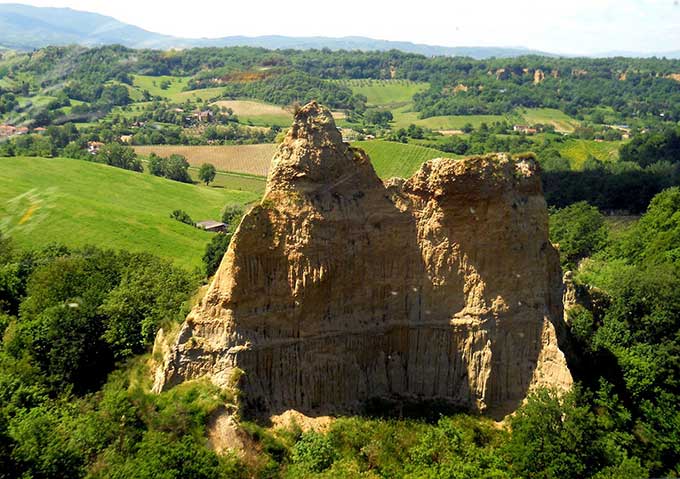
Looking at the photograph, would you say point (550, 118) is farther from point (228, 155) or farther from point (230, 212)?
point (230, 212)

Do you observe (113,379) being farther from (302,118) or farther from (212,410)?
(302,118)

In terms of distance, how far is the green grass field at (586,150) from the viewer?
418 feet

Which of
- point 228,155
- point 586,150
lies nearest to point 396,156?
point 228,155

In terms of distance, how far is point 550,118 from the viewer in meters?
178

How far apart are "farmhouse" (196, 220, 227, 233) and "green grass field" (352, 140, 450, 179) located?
37.3 metres

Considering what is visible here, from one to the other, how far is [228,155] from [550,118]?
109 metres

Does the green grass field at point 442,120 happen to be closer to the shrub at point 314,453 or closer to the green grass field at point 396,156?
the green grass field at point 396,156

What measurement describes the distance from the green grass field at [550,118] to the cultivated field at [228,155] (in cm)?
9080

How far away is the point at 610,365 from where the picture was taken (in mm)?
28562

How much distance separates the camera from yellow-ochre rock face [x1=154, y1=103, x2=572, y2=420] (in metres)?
23.1

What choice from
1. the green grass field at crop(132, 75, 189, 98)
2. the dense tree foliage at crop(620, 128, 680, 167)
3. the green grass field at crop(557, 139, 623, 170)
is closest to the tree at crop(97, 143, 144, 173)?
the green grass field at crop(132, 75, 189, 98)

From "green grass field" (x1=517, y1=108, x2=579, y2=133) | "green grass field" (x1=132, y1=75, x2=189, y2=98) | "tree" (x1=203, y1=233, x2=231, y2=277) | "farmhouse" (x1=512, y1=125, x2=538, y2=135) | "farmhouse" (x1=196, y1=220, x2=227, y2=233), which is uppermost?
"green grass field" (x1=132, y1=75, x2=189, y2=98)

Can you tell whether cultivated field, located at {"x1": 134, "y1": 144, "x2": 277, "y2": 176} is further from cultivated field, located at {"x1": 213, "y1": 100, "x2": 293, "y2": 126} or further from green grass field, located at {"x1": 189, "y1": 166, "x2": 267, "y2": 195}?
cultivated field, located at {"x1": 213, "y1": 100, "x2": 293, "y2": 126}

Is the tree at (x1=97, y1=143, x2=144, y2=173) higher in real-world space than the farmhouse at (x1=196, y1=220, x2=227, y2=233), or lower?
higher
